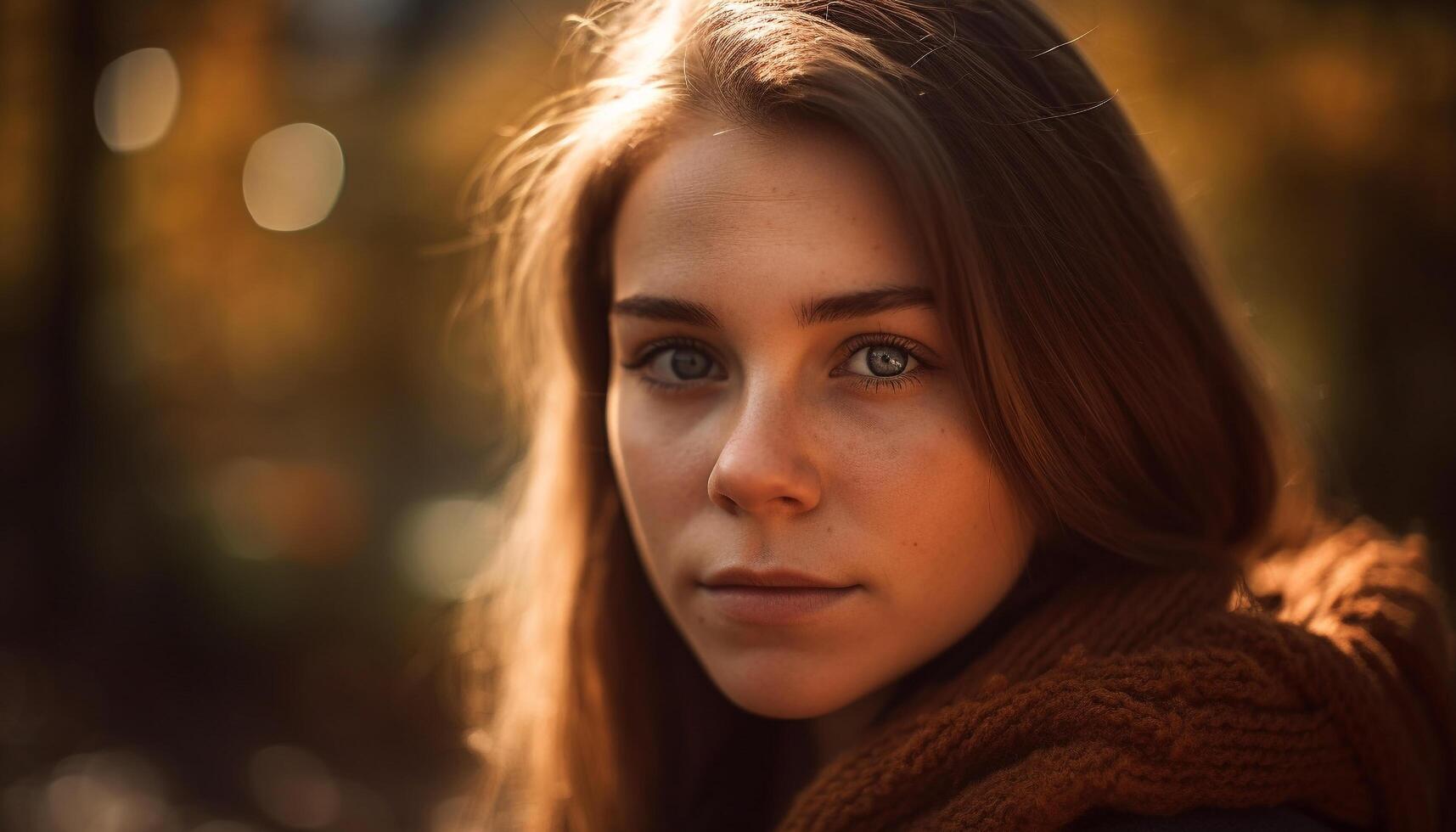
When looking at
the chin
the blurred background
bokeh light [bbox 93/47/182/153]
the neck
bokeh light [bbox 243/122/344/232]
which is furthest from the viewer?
bokeh light [bbox 243/122/344/232]

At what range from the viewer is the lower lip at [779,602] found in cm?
154


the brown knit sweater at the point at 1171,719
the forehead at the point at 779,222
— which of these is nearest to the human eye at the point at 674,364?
the forehead at the point at 779,222

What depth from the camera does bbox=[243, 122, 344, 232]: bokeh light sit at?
589 cm

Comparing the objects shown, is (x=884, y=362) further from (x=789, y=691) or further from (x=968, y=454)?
(x=789, y=691)

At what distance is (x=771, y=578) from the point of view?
1.54 meters

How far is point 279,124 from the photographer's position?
586cm

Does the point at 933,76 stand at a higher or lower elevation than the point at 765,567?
higher

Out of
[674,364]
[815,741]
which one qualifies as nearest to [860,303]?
[674,364]

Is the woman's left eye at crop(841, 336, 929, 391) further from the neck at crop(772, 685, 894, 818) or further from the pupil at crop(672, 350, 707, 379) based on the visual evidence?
the neck at crop(772, 685, 894, 818)

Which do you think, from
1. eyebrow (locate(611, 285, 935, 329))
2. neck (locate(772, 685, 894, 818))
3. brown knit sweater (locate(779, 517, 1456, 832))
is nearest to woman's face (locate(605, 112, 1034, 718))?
eyebrow (locate(611, 285, 935, 329))

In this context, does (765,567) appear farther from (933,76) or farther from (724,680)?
(933,76)

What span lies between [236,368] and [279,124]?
4.74 ft

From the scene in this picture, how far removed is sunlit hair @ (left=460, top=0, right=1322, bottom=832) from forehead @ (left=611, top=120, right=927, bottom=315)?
0.03 meters

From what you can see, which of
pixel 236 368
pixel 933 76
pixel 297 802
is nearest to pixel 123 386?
pixel 236 368
